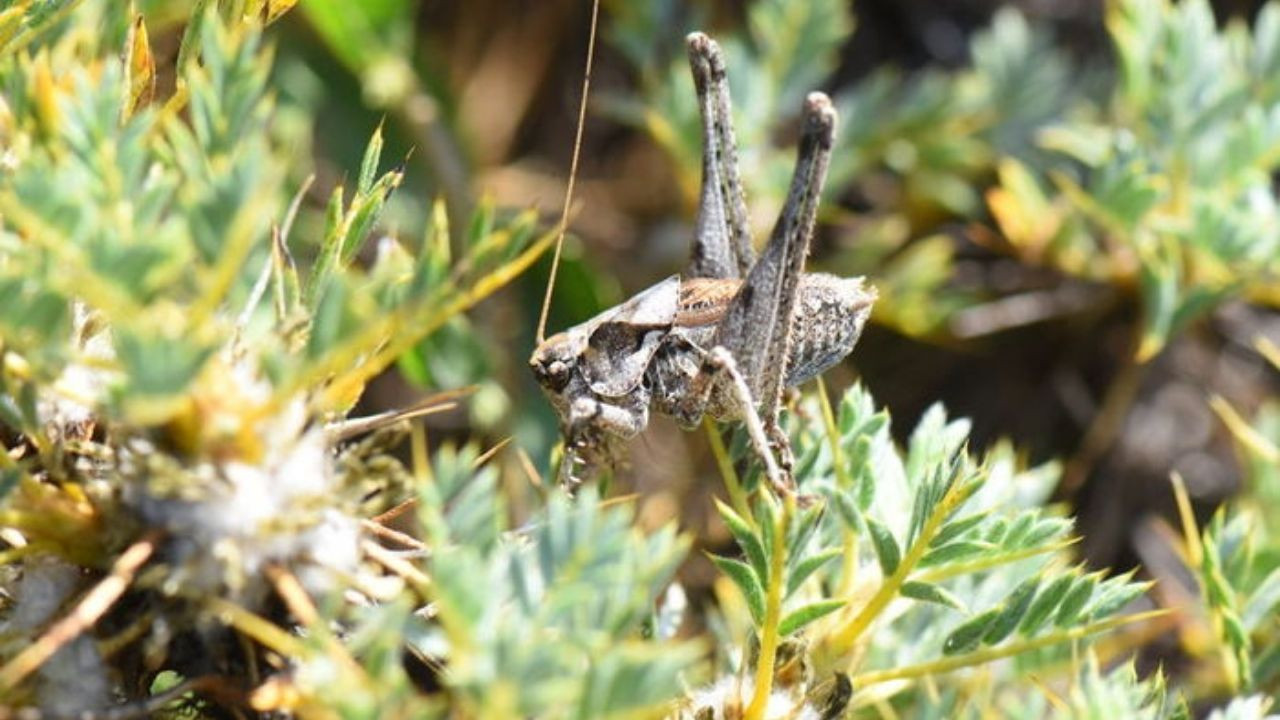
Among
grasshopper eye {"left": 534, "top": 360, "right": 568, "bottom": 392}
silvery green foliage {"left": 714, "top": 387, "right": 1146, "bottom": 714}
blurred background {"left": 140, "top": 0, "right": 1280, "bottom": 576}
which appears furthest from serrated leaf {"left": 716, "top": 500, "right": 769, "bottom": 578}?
blurred background {"left": 140, "top": 0, "right": 1280, "bottom": 576}

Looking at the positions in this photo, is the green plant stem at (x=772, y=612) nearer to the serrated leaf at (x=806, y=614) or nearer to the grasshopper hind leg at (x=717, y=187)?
the serrated leaf at (x=806, y=614)

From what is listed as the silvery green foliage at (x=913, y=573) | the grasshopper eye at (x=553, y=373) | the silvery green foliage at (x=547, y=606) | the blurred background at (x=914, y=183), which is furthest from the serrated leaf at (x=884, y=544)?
the blurred background at (x=914, y=183)

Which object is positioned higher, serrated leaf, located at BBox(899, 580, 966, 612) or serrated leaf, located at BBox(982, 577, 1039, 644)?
serrated leaf, located at BBox(899, 580, 966, 612)

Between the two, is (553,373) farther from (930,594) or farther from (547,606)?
(547,606)

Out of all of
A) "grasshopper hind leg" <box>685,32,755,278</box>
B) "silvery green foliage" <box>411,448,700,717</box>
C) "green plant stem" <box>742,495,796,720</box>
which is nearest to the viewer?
"silvery green foliage" <box>411,448,700,717</box>

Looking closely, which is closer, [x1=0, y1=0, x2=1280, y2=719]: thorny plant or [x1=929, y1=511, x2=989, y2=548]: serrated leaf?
[x1=0, y1=0, x2=1280, y2=719]: thorny plant

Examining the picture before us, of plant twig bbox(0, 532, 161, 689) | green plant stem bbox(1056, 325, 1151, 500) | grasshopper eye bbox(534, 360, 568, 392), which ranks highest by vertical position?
plant twig bbox(0, 532, 161, 689)

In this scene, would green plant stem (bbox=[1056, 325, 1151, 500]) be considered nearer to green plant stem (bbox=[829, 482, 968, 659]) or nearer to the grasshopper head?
the grasshopper head

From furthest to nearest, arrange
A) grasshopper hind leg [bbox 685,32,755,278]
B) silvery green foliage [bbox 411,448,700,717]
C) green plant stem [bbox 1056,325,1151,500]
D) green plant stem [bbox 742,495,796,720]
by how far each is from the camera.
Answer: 1. green plant stem [bbox 1056,325,1151,500]
2. grasshopper hind leg [bbox 685,32,755,278]
3. green plant stem [bbox 742,495,796,720]
4. silvery green foliage [bbox 411,448,700,717]
